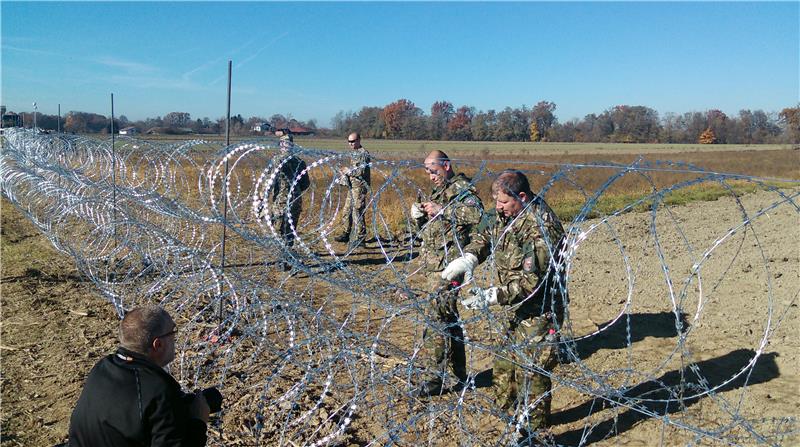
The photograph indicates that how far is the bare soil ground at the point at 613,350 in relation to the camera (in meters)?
4.13

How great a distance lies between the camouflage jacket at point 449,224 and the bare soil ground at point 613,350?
0.90 meters

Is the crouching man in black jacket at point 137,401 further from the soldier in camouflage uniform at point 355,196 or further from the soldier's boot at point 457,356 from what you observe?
the soldier in camouflage uniform at point 355,196

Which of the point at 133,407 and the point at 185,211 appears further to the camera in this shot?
the point at 185,211

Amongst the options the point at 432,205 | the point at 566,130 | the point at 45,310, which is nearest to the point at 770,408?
the point at 432,205

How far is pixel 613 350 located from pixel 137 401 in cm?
479

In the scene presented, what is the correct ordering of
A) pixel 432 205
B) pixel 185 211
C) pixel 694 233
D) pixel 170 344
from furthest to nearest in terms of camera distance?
pixel 694 233 → pixel 185 211 → pixel 432 205 → pixel 170 344

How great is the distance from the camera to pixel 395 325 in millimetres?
6539

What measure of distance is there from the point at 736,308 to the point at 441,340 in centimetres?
439

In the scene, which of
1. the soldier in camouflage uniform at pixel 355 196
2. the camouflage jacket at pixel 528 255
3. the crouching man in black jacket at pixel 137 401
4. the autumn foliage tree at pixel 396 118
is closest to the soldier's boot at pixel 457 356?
the camouflage jacket at pixel 528 255

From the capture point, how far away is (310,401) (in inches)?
181

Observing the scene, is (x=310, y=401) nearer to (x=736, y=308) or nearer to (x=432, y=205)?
(x=432, y=205)

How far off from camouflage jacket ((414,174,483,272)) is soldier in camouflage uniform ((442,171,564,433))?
560mm

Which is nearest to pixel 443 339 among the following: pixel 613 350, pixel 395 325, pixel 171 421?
pixel 395 325

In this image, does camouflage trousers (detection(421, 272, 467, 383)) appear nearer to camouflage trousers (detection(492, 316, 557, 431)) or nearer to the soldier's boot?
the soldier's boot
